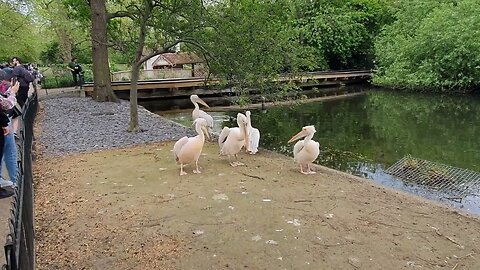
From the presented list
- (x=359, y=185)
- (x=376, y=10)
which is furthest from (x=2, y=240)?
(x=376, y=10)

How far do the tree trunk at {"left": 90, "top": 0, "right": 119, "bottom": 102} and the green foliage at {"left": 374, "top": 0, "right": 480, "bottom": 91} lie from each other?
62.5 feet

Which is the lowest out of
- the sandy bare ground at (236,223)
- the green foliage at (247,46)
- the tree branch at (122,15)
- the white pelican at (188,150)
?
the sandy bare ground at (236,223)

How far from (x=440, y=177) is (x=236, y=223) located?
18.5 ft

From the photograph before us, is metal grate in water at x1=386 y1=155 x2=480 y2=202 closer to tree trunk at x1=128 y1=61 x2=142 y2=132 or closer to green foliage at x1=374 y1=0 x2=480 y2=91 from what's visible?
tree trunk at x1=128 y1=61 x2=142 y2=132

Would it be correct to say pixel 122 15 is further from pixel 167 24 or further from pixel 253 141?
pixel 253 141

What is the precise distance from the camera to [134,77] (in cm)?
1103

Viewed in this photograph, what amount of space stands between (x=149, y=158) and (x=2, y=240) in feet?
13.2

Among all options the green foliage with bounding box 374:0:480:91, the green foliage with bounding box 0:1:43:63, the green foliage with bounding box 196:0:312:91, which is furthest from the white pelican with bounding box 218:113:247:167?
the green foliage with bounding box 0:1:43:63

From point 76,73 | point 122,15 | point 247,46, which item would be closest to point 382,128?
point 247,46

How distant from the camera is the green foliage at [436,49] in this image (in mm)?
25141

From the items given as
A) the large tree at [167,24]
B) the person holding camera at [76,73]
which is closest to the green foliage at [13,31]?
the person holding camera at [76,73]

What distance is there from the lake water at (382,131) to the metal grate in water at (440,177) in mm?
170

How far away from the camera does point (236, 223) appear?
5332 millimetres

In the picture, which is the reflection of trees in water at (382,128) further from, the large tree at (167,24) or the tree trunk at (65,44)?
the tree trunk at (65,44)
